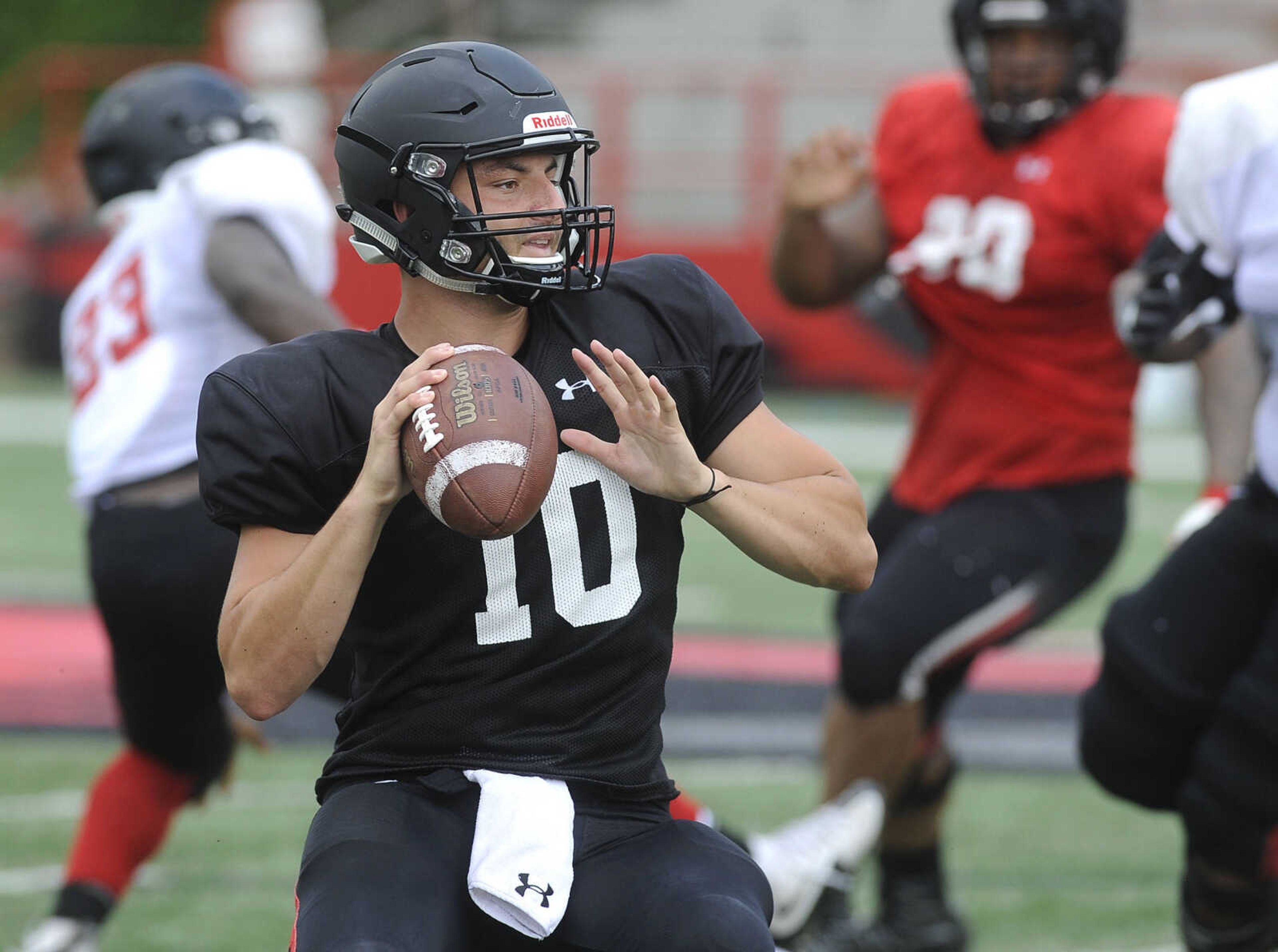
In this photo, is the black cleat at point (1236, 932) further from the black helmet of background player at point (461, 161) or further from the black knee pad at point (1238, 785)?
the black helmet of background player at point (461, 161)

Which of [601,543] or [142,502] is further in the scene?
[142,502]

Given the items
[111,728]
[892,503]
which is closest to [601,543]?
[892,503]

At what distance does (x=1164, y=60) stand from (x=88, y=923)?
15683 millimetres

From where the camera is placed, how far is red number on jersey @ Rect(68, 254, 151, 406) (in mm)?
3928

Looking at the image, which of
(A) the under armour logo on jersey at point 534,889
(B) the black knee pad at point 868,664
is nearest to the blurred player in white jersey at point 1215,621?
(B) the black knee pad at point 868,664

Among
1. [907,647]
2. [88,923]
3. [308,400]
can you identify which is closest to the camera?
[308,400]

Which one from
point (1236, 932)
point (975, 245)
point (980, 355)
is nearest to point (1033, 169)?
point (975, 245)

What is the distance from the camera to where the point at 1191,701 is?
334 cm

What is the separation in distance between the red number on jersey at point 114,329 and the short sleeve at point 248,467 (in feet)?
4.99

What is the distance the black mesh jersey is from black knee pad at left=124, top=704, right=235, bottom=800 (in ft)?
4.47

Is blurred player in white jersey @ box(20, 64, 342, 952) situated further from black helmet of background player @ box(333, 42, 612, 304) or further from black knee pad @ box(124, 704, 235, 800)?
black helmet of background player @ box(333, 42, 612, 304)

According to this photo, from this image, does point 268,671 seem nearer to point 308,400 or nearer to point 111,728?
point 308,400

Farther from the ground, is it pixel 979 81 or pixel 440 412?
pixel 440 412

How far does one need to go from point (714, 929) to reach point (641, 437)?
623 mm
